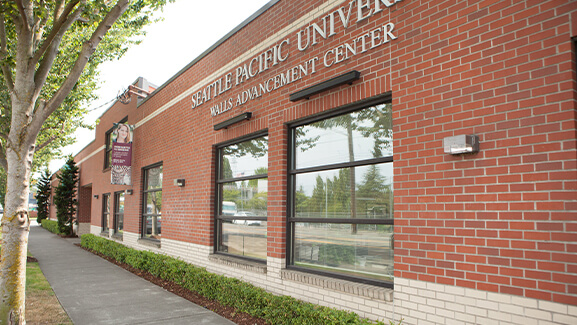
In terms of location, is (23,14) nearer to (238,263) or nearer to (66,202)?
(238,263)

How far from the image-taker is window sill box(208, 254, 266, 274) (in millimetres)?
6438

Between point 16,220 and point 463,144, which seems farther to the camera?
point 16,220

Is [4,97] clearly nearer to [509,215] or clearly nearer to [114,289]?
[114,289]

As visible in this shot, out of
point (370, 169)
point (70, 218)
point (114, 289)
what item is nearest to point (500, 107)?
point (370, 169)

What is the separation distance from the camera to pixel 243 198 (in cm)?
745

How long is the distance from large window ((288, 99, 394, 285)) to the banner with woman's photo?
8328 millimetres

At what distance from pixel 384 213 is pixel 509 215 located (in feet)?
4.95

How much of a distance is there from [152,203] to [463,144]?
391 inches

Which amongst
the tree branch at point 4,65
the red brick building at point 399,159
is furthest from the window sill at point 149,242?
the tree branch at point 4,65

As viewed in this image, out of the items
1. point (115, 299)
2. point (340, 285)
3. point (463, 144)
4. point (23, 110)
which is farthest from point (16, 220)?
point (463, 144)

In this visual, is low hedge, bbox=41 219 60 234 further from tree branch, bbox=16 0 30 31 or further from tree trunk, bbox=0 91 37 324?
tree branch, bbox=16 0 30 31

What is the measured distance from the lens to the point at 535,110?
3281mm

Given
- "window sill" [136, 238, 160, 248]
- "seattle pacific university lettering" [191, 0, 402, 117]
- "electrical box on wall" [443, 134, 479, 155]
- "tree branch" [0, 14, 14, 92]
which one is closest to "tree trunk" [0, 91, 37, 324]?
"tree branch" [0, 14, 14, 92]

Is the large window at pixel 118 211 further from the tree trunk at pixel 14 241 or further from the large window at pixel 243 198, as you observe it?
the tree trunk at pixel 14 241
